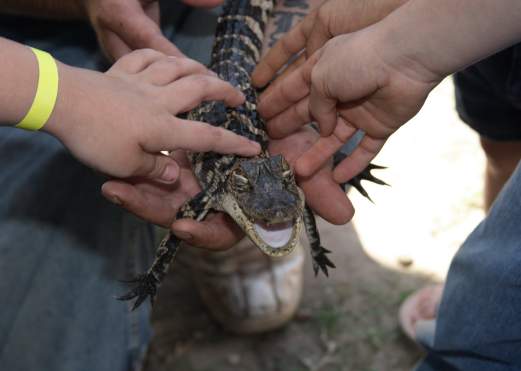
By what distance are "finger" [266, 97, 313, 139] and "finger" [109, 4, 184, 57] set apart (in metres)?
0.44

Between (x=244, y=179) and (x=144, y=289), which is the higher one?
(x=244, y=179)

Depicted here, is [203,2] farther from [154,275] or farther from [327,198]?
[154,275]

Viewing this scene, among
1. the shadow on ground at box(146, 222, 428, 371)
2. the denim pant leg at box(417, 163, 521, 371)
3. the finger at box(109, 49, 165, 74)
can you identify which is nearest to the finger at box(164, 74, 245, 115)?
the finger at box(109, 49, 165, 74)

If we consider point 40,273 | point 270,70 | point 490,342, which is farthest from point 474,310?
point 40,273

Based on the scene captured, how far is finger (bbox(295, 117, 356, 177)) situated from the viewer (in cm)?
212

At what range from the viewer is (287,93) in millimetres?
2182

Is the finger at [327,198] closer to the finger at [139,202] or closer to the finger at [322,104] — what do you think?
the finger at [322,104]

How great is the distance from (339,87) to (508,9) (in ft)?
1.73

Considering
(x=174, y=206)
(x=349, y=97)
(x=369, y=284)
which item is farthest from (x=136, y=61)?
(x=369, y=284)

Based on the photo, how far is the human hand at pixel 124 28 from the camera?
215cm

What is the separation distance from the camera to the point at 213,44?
263 cm

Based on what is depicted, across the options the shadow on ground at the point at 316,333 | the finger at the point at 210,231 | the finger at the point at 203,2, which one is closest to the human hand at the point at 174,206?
the finger at the point at 210,231

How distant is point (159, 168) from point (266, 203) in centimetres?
34

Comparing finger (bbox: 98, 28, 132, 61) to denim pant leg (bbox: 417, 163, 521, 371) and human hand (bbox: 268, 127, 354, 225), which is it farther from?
denim pant leg (bbox: 417, 163, 521, 371)
